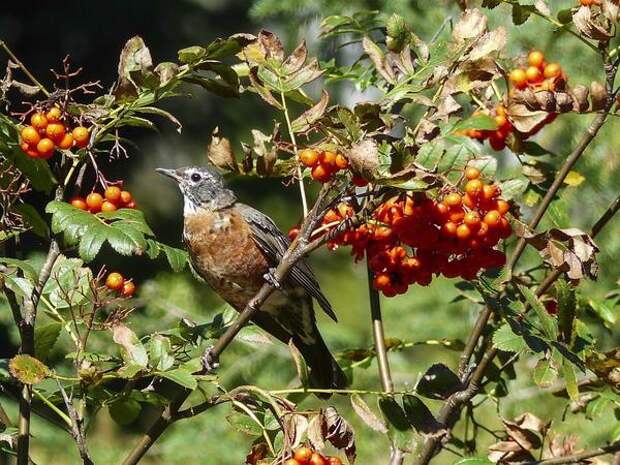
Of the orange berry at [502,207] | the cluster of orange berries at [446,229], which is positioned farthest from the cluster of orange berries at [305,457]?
the orange berry at [502,207]

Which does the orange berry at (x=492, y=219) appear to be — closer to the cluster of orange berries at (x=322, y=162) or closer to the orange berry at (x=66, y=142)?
the cluster of orange berries at (x=322, y=162)

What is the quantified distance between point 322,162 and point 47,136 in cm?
35

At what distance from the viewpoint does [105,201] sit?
58.4 inches

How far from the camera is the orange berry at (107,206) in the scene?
147 centimetres

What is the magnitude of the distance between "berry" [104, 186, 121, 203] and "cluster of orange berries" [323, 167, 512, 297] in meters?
0.31

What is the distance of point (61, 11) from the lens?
5.23m

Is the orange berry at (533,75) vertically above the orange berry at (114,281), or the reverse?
the orange berry at (533,75)

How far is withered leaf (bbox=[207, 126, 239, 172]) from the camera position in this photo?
153cm

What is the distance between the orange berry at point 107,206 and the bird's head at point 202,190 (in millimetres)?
950

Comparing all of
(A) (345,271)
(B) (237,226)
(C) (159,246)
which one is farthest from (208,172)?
(A) (345,271)

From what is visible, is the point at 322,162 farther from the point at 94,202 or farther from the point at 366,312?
the point at 366,312

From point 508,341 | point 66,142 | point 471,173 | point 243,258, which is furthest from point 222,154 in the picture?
point 243,258

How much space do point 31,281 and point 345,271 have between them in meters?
3.06

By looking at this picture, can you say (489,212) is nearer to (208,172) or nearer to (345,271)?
(208,172)
